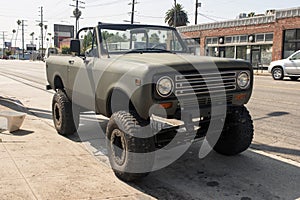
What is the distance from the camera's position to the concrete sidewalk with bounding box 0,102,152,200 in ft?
12.6

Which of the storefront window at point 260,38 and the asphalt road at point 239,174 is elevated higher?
the storefront window at point 260,38

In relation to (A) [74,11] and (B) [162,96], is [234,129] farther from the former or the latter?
(A) [74,11]

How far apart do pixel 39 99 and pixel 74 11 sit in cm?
6182

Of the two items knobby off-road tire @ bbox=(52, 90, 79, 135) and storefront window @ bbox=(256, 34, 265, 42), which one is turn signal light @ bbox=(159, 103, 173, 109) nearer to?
knobby off-road tire @ bbox=(52, 90, 79, 135)

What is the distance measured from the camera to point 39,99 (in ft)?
36.4

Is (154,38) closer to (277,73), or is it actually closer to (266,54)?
(277,73)

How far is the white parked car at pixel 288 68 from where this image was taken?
748 inches

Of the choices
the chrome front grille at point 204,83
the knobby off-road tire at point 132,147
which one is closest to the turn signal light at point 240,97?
the chrome front grille at point 204,83

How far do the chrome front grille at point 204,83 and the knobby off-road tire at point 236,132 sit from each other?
520 millimetres

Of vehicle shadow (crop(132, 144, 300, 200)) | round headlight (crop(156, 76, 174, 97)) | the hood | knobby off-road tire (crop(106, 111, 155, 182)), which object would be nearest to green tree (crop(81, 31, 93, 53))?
the hood

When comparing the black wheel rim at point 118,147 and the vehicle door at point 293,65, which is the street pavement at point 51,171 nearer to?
the black wheel rim at point 118,147

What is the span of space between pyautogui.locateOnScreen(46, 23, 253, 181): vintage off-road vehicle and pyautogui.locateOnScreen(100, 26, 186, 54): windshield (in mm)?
18

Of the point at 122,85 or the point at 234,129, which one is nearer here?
the point at 122,85

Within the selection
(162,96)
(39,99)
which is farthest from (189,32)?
(162,96)
